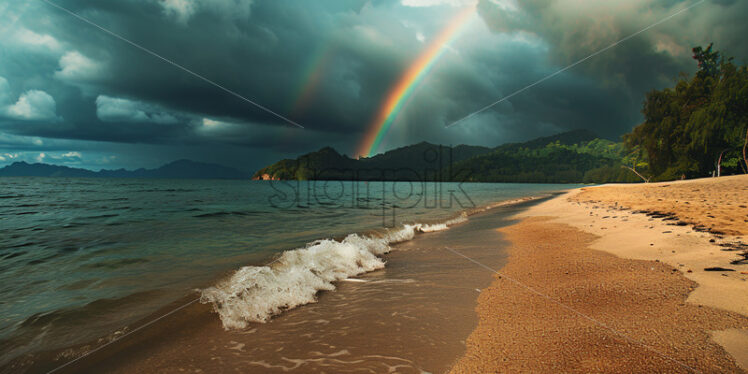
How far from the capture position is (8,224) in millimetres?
15125

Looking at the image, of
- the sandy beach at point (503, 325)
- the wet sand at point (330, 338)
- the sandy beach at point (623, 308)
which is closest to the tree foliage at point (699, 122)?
the sandy beach at point (623, 308)

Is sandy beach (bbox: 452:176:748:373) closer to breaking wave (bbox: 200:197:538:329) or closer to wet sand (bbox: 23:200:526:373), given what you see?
wet sand (bbox: 23:200:526:373)

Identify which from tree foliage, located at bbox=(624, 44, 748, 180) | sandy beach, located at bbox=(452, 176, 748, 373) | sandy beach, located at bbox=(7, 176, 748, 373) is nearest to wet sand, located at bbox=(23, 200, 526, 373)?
sandy beach, located at bbox=(7, 176, 748, 373)

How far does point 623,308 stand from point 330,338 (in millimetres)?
4327

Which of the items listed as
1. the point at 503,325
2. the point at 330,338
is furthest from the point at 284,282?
the point at 503,325

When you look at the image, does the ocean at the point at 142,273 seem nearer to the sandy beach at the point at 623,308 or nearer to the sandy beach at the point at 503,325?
the sandy beach at the point at 503,325

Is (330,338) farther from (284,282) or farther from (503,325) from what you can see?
(503,325)

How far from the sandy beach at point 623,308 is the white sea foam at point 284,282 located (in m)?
3.59

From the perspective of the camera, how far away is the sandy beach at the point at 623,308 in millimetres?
3033

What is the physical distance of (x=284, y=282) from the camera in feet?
20.7

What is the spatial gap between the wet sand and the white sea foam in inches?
9.8

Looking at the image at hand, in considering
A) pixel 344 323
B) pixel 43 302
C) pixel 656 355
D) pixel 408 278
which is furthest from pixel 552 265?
pixel 43 302

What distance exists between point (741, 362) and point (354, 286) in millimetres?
5869

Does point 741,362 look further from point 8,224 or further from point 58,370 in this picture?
point 8,224
